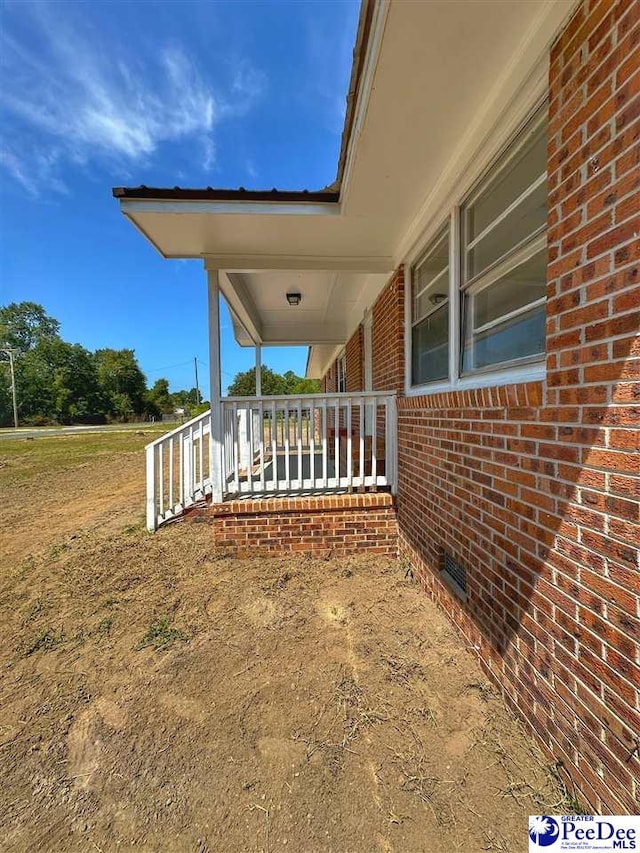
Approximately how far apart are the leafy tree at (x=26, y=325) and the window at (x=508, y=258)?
3034 inches

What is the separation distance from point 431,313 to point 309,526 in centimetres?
244

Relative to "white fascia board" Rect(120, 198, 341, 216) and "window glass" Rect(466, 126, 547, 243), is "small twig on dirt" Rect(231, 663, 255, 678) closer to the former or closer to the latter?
"window glass" Rect(466, 126, 547, 243)

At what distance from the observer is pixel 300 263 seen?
391 cm

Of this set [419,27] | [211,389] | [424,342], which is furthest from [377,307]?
[419,27]

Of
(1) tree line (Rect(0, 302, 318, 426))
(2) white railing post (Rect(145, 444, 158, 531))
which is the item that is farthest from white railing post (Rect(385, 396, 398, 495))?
(1) tree line (Rect(0, 302, 318, 426))

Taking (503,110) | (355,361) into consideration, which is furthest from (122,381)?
(503,110)

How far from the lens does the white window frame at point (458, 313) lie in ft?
6.13

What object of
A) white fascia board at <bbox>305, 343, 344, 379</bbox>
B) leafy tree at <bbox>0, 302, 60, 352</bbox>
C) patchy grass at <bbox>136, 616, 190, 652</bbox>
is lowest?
patchy grass at <bbox>136, 616, 190, 652</bbox>

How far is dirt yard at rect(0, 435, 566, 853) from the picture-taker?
1408 millimetres

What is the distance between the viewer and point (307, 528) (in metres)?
3.93

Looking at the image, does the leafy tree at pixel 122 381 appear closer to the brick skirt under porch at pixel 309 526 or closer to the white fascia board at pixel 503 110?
the brick skirt under porch at pixel 309 526

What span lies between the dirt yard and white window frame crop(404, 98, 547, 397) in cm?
171

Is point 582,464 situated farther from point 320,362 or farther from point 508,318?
point 320,362

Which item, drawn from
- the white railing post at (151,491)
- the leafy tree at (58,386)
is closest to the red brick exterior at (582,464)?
the white railing post at (151,491)
